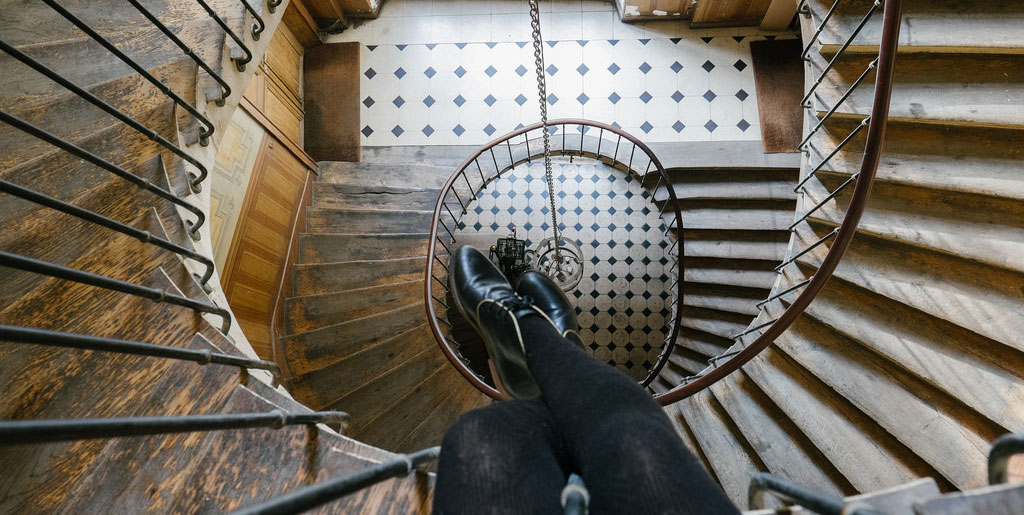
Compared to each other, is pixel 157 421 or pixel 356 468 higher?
pixel 157 421

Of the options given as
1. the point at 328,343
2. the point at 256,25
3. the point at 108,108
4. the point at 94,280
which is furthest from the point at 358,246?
the point at 94,280

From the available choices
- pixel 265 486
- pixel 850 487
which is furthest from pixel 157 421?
pixel 850 487

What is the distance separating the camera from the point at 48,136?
1002 millimetres

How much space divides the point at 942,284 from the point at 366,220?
11.4 ft

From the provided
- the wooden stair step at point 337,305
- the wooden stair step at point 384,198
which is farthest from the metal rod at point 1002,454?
the wooden stair step at point 384,198

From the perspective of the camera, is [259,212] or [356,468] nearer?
[356,468]

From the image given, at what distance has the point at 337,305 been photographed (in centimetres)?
331

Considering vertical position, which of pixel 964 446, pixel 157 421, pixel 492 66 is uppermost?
pixel 492 66

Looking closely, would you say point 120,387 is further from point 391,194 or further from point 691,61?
point 691,61

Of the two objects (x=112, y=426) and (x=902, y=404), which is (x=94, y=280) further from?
(x=902, y=404)

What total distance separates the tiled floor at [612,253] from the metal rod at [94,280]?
322 centimetres

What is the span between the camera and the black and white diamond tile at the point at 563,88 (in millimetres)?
4289

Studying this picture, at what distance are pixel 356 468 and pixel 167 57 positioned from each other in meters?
1.65

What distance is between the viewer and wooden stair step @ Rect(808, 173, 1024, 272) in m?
1.56
